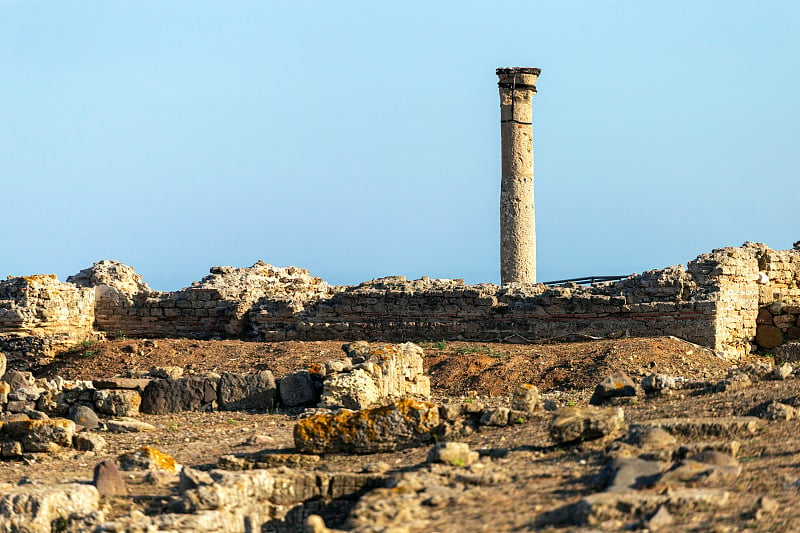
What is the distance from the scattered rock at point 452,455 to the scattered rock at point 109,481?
8.15 feet

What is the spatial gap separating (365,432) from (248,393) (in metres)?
4.90

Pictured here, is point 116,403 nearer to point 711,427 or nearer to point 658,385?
point 658,385

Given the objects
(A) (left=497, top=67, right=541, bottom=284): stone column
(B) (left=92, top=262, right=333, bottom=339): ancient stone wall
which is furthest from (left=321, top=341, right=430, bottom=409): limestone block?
(A) (left=497, top=67, right=541, bottom=284): stone column

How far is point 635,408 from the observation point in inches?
450

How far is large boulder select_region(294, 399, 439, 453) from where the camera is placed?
1059 centimetres

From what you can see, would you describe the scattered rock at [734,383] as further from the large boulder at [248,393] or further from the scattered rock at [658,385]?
the large boulder at [248,393]

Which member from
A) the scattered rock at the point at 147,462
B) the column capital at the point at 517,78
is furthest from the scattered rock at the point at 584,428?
the column capital at the point at 517,78

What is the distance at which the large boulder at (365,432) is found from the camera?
34.8ft

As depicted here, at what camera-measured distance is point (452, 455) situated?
29.6 feet

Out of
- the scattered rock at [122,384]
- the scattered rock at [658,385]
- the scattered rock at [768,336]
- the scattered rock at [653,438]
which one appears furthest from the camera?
the scattered rock at [768,336]

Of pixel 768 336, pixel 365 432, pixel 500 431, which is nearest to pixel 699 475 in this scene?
pixel 500 431

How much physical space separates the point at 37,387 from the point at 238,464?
6.37 m

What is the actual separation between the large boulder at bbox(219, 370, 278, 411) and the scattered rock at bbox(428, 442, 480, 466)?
20.7ft

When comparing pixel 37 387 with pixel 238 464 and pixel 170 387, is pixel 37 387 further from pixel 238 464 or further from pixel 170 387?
pixel 238 464
